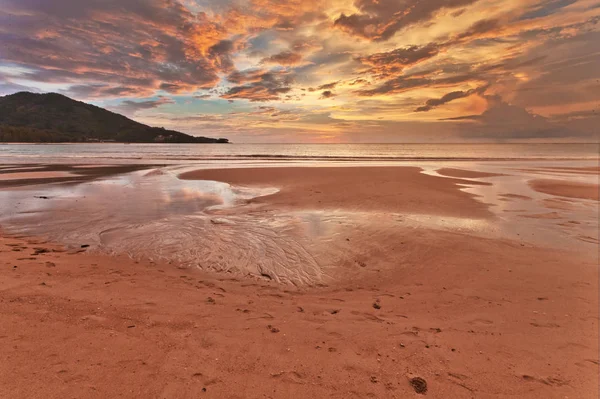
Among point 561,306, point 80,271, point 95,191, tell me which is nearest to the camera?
point 561,306

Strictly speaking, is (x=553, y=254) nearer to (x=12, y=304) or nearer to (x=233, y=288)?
(x=233, y=288)

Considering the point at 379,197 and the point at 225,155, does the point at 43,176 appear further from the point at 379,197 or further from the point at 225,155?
the point at 225,155

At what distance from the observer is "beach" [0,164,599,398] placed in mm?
3262

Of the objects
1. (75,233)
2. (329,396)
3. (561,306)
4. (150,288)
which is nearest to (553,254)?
(561,306)

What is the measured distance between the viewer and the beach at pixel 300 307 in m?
3.26

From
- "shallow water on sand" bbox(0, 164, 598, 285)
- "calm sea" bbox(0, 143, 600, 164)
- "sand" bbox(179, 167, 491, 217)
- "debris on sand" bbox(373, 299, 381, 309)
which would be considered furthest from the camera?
"calm sea" bbox(0, 143, 600, 164)

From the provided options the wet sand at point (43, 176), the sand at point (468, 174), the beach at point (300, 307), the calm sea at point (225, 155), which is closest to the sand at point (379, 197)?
the beach at point (300, 307)

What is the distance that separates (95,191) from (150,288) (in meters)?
14.7

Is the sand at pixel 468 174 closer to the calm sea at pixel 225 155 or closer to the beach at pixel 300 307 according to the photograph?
the beach at pixel 300 307

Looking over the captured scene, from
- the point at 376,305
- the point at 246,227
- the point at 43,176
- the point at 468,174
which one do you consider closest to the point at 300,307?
the point at 376,305

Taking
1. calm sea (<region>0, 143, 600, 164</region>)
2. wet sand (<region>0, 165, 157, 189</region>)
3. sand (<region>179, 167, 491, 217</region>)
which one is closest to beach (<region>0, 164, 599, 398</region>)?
sand (<region>179, 167, 491, 217</region>)

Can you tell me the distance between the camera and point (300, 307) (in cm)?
513

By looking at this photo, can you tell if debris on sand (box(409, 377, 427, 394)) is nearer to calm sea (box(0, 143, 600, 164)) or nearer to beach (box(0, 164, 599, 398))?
beach (box(0, 164, 599, 398))

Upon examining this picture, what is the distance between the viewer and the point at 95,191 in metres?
17.0
